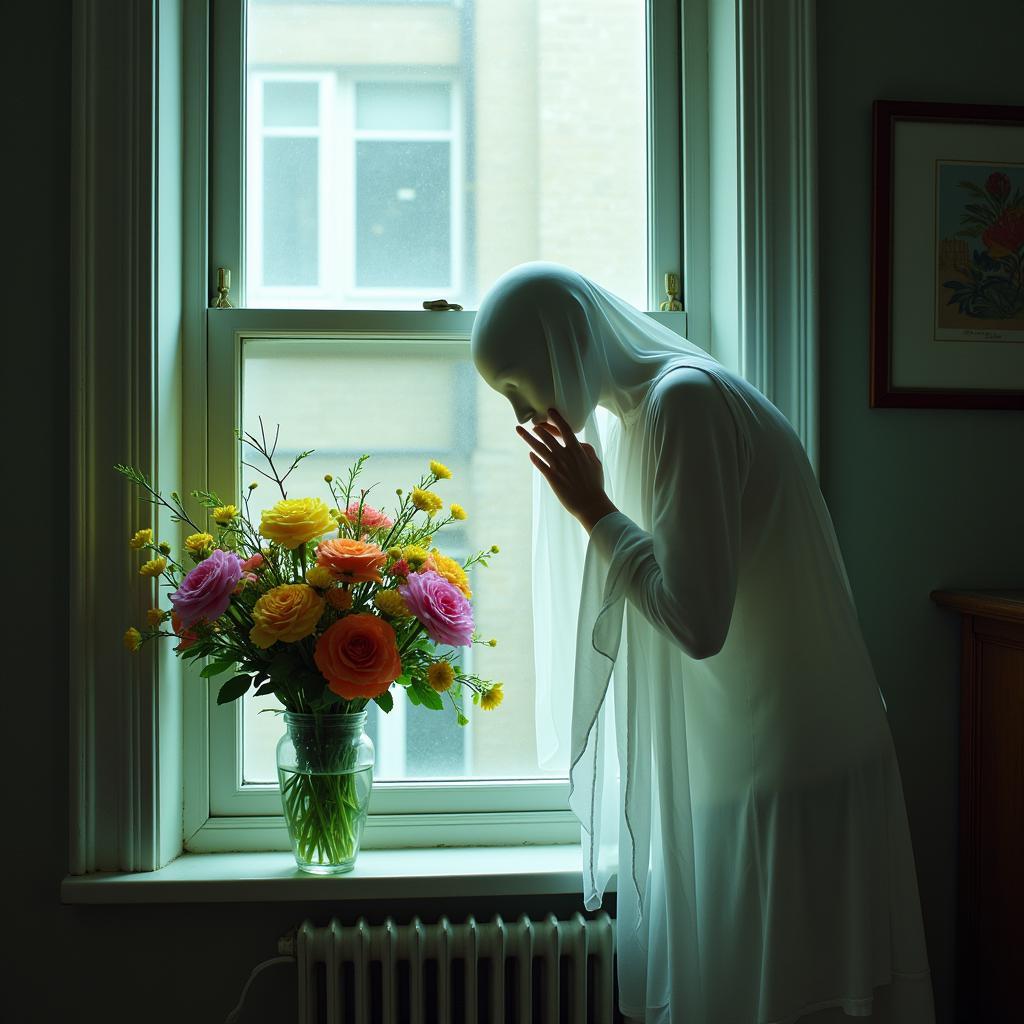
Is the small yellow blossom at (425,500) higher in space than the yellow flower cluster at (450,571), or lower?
higher

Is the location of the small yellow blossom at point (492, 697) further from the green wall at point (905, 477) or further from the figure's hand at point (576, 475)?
the green wall at point (905, 477)

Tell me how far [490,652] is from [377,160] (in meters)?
0.95

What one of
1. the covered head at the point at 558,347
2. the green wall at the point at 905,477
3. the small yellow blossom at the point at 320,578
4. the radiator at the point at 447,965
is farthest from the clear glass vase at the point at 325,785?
the green wall at the point at 905,477

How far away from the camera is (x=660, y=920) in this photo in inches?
51.5

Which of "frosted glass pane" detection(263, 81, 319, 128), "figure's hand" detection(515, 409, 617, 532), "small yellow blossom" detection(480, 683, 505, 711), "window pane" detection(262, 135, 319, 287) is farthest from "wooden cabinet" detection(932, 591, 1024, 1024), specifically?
"frosted glass pane" detection(263, 81, 319, 128)

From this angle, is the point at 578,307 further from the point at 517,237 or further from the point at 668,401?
the point at 517,237

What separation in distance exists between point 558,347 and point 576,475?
0.18 meters

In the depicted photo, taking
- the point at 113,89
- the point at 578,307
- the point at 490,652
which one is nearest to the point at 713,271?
the point at 578,307

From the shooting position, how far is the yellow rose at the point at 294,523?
4.38ft

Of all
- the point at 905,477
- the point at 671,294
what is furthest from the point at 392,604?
the point at 905,477

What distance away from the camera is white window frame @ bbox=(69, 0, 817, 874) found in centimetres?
148

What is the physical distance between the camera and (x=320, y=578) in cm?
134

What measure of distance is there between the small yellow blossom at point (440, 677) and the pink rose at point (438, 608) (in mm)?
50

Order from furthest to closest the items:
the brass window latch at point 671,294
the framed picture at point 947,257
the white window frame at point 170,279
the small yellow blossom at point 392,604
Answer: the brass window latch at point 671,294
the framed picture at point 947,257
the white window frame at point 170,279
the small yellow blossom at point 392,604
